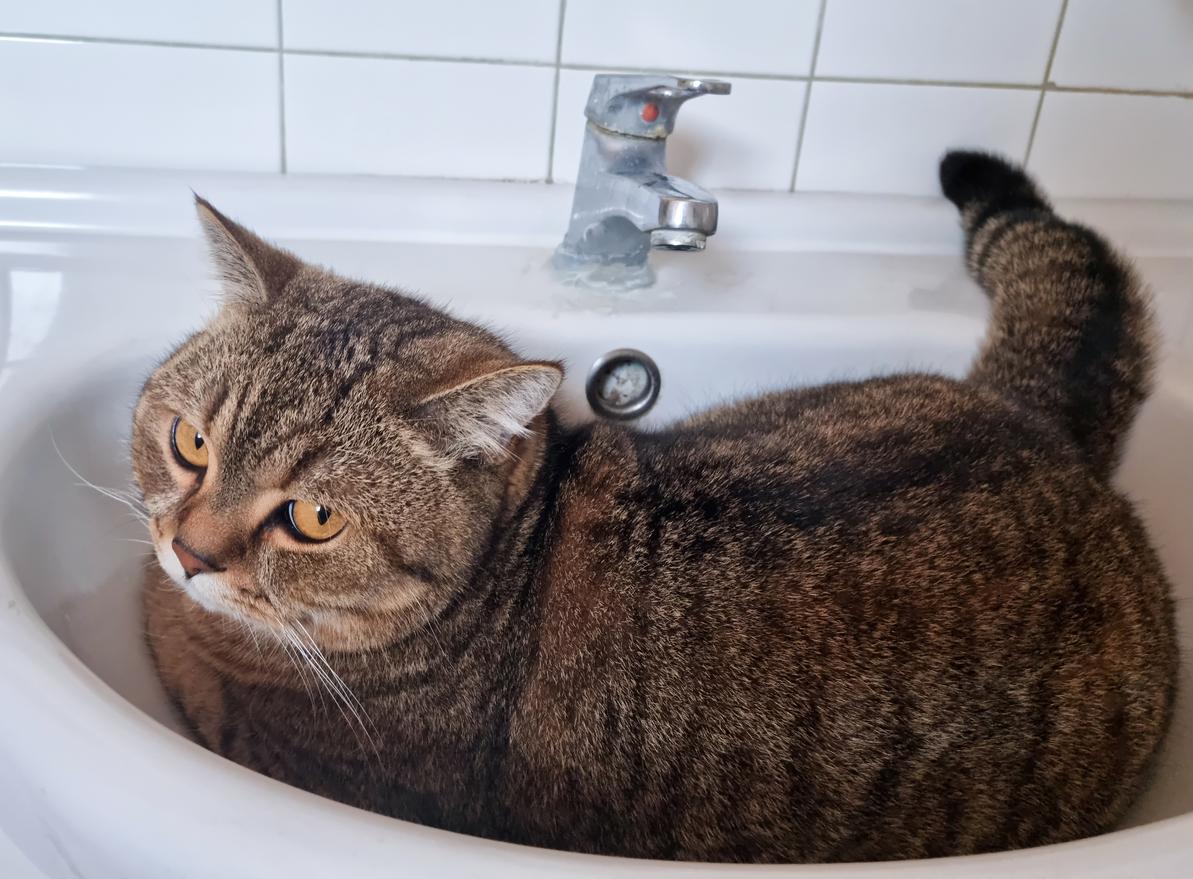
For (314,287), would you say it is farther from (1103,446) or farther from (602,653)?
(1103,446)

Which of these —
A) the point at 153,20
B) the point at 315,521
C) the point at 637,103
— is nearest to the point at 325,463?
the point at 315,521

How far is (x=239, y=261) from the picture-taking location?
85cm

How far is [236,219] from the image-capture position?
3.71ft

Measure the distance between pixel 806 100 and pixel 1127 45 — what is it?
1.41ft

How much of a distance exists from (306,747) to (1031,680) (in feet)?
2.00

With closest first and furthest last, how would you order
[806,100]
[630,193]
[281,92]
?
[630,193] → [281,92] → [806,100]

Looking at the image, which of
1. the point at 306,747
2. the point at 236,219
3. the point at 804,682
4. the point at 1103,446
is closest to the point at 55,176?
the point at 236,219

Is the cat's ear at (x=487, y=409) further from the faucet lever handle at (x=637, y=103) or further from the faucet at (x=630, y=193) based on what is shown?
the faucet lever handle at (x=637, y=103)

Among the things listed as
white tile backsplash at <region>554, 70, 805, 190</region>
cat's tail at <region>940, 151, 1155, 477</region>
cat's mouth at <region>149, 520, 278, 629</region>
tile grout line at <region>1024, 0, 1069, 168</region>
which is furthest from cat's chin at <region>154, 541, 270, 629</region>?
tile grout line at <region>1024, 0, 1069, 168</region>

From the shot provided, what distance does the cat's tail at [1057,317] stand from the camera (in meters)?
1.08

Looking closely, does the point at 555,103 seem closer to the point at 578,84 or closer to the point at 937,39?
the point at 578,84

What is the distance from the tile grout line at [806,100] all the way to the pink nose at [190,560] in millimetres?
878

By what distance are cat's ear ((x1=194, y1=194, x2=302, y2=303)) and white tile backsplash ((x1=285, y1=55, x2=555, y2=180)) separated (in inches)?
12.1

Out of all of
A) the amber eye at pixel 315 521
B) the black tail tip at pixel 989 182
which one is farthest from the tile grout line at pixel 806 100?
the amber eye at pixel 315 521
